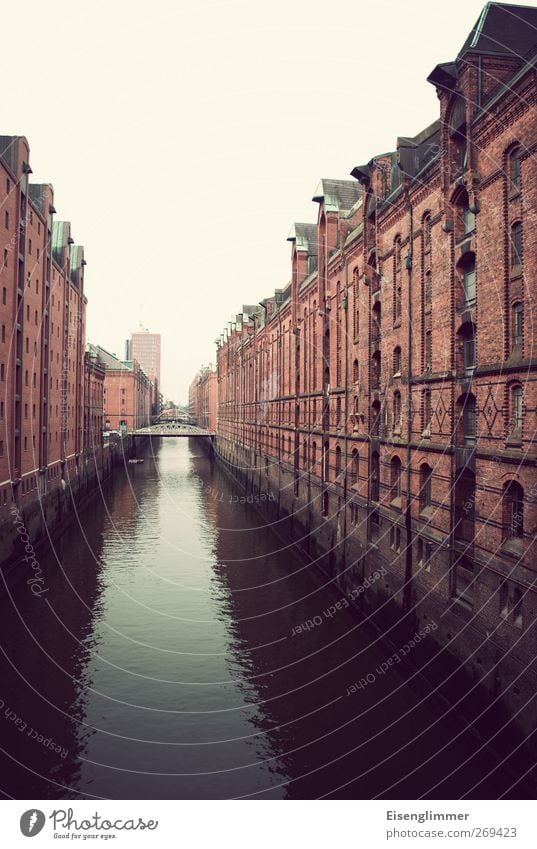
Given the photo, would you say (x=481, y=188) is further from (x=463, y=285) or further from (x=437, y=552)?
(x=437, y=552)

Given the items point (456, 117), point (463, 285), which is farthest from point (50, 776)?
point (456, 117)

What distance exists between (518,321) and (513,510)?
4122 millimetres

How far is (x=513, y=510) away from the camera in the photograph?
1364 centimetres

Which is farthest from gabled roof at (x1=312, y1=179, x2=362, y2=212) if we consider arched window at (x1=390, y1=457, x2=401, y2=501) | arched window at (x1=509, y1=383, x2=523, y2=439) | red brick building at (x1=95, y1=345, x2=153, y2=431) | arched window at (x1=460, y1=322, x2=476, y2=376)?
red brick building at (x1=95, y1=345, x2=153, y2=431)

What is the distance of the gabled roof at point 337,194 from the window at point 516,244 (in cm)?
1875

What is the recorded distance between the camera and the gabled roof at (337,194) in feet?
104

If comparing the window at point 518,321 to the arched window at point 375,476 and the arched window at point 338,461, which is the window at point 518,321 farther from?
the arched window at point 338,461

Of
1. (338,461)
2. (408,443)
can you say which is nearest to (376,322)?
(408,443)

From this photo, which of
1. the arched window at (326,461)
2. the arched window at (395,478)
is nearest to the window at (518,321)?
the arched window at (395,478)

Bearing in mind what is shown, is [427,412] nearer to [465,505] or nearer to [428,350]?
[428,350]

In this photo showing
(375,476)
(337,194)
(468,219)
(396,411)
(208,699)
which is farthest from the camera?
(337,194)

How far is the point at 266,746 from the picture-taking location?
48.8 feet

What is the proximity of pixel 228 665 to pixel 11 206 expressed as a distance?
22531mm

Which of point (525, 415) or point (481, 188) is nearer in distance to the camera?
point (525, 415)
